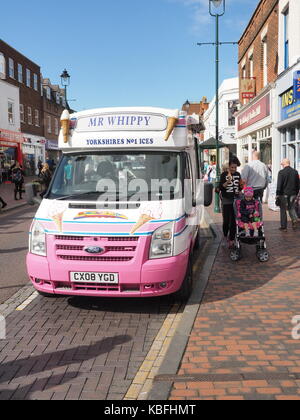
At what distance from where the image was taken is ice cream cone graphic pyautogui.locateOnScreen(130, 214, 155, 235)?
4770 millimetres

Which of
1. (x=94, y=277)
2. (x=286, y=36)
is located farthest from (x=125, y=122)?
(x=286, y=36)

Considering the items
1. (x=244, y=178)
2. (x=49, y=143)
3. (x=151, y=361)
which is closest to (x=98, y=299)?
(x=151, y=361)

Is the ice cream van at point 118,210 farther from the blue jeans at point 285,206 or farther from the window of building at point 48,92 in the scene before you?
the window of building at point 48,92

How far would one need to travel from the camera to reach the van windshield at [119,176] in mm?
5402

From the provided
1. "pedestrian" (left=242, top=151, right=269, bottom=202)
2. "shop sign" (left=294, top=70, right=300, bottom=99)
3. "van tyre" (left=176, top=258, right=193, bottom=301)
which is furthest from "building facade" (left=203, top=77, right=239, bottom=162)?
"van tyre" (left=176, top=258, right=193, bottom=301)

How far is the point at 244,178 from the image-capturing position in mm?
9211

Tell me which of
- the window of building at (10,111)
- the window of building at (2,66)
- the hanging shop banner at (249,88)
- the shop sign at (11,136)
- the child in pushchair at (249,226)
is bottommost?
the child in pushchair at (249,226)

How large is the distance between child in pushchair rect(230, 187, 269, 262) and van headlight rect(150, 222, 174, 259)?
311cm

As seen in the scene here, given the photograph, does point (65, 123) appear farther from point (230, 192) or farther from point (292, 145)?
point (292, 145)

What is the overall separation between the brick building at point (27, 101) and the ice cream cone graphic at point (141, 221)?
28.6m

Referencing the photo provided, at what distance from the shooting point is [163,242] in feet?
15.9

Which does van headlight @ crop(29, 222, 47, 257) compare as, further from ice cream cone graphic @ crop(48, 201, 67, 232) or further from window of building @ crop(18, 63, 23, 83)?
window of building @ crop(18, 63, 23, 83)

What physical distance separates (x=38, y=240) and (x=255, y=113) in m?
16.2

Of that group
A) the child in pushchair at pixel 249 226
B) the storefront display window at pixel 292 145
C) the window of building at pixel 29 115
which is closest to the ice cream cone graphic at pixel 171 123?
the child in pushchair at pixel 249 226
